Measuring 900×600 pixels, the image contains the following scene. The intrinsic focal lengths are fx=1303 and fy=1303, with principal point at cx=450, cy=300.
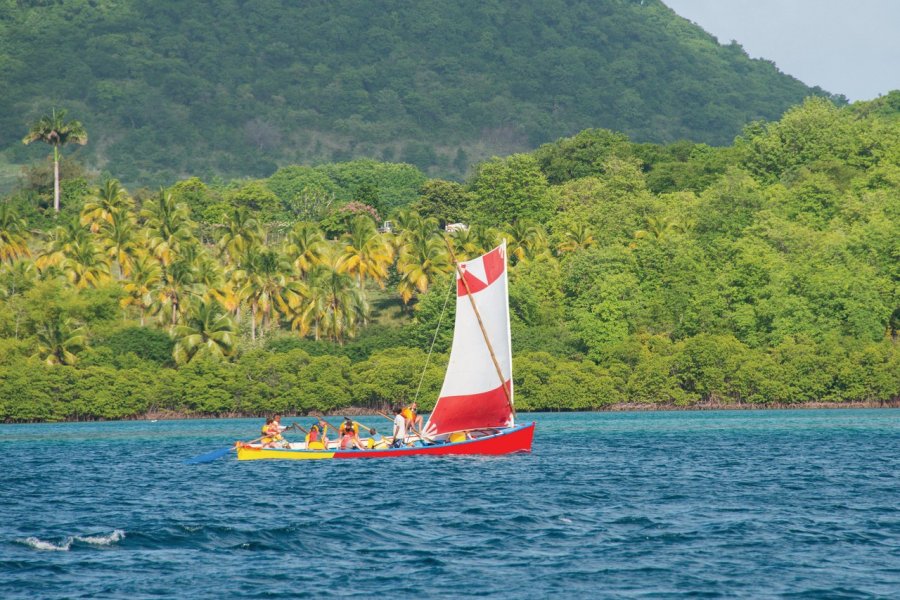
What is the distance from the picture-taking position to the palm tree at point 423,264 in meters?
129

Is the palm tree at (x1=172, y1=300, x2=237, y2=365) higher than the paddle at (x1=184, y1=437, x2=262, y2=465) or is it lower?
higher

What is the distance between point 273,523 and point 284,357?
68685 mm

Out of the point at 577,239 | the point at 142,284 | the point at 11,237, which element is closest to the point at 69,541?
the point at 142,284

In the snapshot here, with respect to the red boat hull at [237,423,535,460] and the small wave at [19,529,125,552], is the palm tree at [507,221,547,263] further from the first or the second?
the small wave at [19,529,125,552]

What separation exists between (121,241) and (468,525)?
10040cm

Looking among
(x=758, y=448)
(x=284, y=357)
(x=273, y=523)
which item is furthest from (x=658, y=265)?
(x=273, y=523)

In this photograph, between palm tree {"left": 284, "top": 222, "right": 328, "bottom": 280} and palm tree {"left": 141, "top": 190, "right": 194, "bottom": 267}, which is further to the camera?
palm tree {"left": 284, "top": 222, "right": 328, "bottom": 280}

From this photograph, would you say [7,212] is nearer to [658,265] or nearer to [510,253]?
[510,253]

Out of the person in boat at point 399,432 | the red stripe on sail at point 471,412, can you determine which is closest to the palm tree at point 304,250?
the person in boat at point 399,432

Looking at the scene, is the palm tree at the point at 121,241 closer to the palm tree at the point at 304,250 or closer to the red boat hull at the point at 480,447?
the palm tree at the point at 304,250

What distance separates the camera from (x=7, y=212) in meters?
132

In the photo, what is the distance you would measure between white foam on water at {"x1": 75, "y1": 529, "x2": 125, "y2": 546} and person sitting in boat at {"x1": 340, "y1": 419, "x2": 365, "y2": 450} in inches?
852

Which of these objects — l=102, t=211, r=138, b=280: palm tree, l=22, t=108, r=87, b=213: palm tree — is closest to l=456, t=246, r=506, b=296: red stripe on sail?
l=102, t=211, r=138, b=280: palm tree

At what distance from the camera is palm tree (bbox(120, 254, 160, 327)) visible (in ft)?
390
